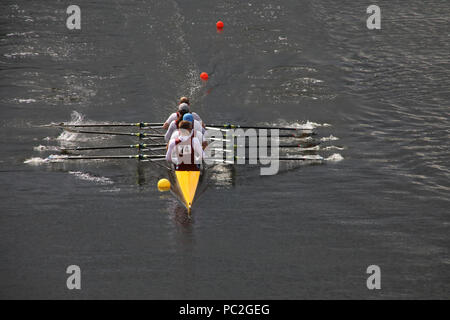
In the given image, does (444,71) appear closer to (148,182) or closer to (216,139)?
(216,139)

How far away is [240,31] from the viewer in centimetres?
3020

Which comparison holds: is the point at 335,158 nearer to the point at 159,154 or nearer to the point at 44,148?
the point at 159,154

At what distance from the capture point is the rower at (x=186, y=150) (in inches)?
677

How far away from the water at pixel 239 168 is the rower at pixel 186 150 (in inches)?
42.3

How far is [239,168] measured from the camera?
19281 mm

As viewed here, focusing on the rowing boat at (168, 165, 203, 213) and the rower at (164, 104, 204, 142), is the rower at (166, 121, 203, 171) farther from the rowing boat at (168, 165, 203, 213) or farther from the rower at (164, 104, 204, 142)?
the rower at (164, 104, 204, 142)

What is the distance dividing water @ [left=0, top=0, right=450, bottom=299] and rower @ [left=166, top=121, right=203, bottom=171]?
108 cm

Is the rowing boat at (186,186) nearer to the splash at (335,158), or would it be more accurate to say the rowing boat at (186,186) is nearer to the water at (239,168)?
the water at (239,168)

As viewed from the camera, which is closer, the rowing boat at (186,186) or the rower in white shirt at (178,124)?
the rowing boat at (186,186)

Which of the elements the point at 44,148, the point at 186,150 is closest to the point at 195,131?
the point at 186,150

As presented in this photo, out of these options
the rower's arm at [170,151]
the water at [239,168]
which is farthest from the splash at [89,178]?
the rower's arm at [170,151]

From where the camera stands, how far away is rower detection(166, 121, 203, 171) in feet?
56.4

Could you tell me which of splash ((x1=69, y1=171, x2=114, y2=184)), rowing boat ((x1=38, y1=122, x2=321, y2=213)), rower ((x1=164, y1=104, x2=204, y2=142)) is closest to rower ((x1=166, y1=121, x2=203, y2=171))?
rowing boat ((x1=38, y1=122, x2=321, y2=213))

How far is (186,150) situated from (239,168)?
265 cm
